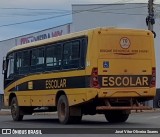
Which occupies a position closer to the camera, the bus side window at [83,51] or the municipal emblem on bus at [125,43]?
the bus side window at [83,51]

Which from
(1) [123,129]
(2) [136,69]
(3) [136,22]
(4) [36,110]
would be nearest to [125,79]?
(2) [136,69]

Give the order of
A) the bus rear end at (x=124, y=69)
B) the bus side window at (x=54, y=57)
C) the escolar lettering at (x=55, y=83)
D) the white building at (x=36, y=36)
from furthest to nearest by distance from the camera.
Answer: the white building at (x=36, y=36) → the bus side window at (x=54, y=57) → the escolar lettering at (x=55, y=83) → the bus rear end at (x=124, y=69)

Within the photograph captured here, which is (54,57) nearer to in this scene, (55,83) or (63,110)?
(55,83)

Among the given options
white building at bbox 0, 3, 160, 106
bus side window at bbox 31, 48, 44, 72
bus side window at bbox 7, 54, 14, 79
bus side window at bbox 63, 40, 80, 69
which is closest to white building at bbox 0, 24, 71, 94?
white building at bbox 0, 3, 160, 106

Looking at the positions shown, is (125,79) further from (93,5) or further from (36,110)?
(93,5)

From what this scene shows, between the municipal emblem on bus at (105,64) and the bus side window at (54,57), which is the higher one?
the bus side window at (54,57)

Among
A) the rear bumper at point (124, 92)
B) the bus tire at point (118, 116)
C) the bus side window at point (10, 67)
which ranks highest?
the bus side window at point (10, 67)

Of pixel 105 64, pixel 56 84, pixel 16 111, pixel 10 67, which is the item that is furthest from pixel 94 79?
pixel 10 67

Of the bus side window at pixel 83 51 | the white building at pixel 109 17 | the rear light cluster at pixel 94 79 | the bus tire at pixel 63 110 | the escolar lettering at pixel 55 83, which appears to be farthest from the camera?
the white building at pixel 109 17

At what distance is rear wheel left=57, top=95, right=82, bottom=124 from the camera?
66.4ft

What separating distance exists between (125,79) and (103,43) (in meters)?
1.49

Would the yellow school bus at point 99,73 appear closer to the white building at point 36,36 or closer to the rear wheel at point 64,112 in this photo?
the rear wheel at point 64,112

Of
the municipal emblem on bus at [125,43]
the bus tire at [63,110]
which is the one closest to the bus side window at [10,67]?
the bus tire at [63,110]

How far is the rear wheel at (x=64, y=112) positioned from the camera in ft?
66.4
